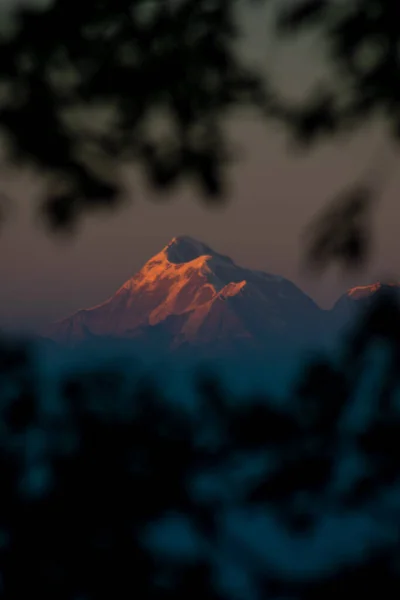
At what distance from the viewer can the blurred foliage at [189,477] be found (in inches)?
72.9

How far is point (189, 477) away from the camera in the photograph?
190 cm

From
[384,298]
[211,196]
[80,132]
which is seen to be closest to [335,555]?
[384,298]

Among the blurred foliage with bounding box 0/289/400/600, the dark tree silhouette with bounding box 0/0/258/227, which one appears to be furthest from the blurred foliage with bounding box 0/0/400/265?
the blurred foliage with bounding box 0/289/400/600

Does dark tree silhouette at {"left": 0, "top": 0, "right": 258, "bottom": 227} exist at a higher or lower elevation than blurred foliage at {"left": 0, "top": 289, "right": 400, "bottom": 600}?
higher

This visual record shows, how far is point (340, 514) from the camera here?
185cm

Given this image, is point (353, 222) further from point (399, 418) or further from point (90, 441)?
point (90, 441)

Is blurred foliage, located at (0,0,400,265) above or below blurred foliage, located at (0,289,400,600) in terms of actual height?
above

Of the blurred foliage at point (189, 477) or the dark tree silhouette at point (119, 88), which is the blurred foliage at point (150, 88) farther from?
the blurred foliage at point (189, 477)

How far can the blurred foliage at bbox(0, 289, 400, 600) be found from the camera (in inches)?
72.9

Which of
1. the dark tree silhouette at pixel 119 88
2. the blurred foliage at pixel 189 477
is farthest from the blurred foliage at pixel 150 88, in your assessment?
the blurred foliage at pixel 189 477

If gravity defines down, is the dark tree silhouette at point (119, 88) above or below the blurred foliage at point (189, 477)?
above

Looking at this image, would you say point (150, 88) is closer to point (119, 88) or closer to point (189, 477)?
point (119, 88)

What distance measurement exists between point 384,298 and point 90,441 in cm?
74

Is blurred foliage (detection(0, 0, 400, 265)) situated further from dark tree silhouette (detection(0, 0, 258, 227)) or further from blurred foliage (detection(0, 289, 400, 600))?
blurred foliage (detection(0, 289, 400, 600))
